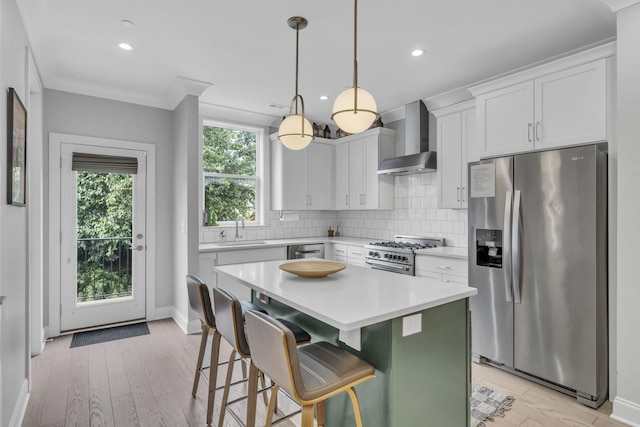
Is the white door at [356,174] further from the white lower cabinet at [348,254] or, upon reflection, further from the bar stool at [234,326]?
the bar stool at [234,326]

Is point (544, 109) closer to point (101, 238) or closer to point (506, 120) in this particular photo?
point (506, 120)

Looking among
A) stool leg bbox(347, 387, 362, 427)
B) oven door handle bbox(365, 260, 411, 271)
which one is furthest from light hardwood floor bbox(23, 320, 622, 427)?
oven door handle bbox(365, 260, 411, 271)

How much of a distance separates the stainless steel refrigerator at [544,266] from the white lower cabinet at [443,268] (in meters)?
0.20

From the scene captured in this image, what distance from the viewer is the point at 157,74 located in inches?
139

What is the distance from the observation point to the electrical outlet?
1646 mm

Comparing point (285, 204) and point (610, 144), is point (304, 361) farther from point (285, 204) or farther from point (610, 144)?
point (285, 204)

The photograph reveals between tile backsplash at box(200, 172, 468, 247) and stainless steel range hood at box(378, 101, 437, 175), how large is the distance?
36cm

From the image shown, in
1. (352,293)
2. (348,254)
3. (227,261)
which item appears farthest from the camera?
(348,254)

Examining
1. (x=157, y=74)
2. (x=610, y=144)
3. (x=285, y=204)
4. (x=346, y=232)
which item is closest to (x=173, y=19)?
(x=157, y=74)

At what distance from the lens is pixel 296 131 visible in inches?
93.9

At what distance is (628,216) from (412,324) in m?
1.67

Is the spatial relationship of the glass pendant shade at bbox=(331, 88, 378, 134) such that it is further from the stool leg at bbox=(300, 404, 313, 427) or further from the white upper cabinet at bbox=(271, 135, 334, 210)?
the white upper cabinet at bbox=(271, 135, 334, 210)

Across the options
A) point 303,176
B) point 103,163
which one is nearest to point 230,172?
point 303,176

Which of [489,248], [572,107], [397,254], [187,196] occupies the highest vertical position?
[572,107]
